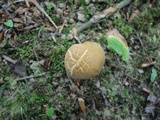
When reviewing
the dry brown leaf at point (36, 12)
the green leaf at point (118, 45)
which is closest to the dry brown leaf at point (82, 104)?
the green leaf at point (118, 45)

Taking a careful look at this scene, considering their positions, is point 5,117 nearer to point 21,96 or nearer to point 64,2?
point 21,96

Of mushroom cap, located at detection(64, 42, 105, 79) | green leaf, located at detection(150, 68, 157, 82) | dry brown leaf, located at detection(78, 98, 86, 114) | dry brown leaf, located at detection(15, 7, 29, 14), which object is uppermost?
dry brown leaf, located at detection(15, 7, 29, 14)

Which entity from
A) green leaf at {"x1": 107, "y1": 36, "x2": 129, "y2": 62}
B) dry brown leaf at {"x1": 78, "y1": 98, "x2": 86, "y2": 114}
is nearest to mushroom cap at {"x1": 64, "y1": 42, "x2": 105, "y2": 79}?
green leaf at {"x1": 107, "y1": 36, "x2": 129, "y2": 62}

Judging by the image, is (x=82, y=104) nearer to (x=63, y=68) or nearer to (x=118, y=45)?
(x=63, y=68)

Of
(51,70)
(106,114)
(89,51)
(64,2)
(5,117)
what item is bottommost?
(106,114)

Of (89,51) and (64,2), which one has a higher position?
(64,2)

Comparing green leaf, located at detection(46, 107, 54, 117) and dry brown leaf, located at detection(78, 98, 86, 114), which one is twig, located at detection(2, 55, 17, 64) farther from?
dry brown leaf, located at detection(78, 98, 86, 114)

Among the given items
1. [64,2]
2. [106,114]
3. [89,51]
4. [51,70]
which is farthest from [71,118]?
[64,2]
